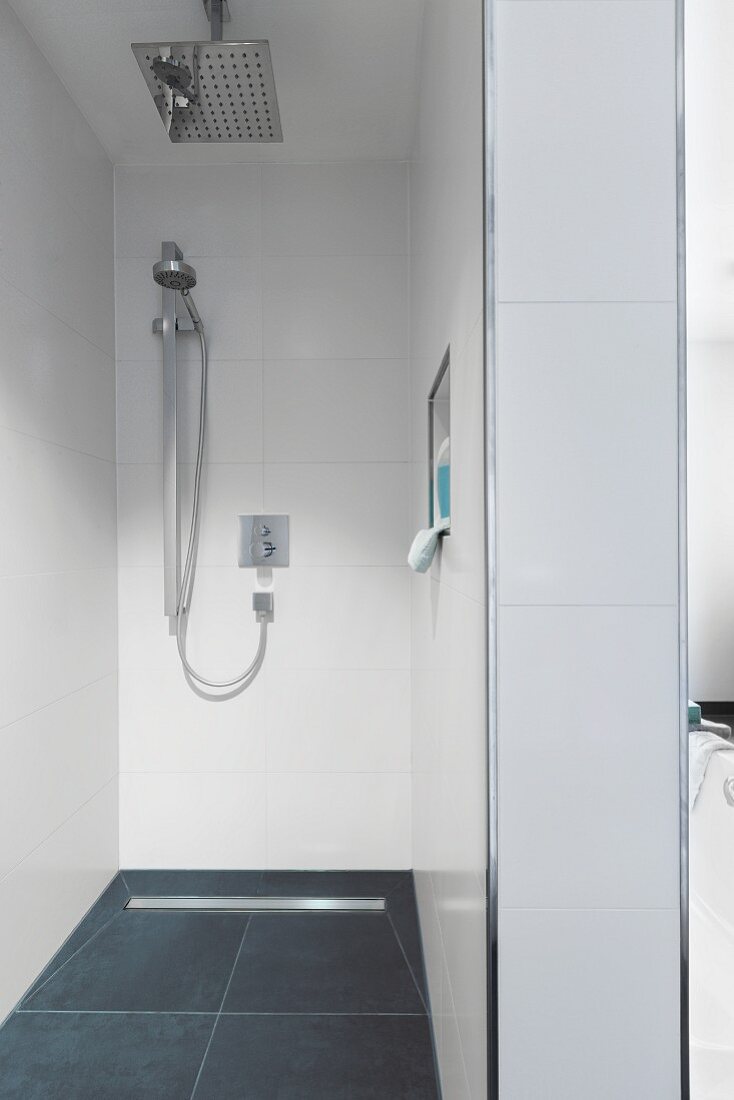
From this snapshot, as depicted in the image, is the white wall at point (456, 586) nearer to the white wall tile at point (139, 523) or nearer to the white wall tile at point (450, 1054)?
the white wall tile at point (450, 1054)

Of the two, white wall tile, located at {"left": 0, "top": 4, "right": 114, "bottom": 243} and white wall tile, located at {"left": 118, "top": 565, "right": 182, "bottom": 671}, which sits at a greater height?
white wall tile, located at {"left": 0, "top": 4, "right": 114, "bottom": 243}

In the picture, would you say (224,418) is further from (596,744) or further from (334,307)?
(596,744)

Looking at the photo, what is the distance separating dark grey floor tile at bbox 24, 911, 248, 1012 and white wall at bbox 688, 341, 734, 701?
4.55 ft

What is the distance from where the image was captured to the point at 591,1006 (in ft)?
2.55

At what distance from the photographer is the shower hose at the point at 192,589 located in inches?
85.2

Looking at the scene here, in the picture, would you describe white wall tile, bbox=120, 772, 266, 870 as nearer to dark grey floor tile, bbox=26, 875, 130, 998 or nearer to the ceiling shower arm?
dark grey floor tile, bbox=26, 875, 130, 998

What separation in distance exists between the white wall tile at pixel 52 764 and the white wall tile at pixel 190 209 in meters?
1.34

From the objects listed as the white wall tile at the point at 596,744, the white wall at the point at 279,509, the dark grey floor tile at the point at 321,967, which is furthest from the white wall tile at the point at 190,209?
the dark grey floor tile at the point at 321,967

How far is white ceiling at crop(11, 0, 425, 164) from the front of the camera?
1.63 m

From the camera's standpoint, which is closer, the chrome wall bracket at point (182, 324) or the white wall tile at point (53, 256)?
the white wall tile at point (53, 256)

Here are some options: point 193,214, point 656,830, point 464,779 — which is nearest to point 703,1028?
point 656,830

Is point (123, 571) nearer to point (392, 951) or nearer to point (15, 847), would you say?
point (15, 847)

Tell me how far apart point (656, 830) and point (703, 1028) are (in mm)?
263

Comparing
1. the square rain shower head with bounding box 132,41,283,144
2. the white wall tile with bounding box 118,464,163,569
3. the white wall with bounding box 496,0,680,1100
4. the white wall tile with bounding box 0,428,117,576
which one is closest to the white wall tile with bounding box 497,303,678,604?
the white wall with bounding box 496,0,680,1100
